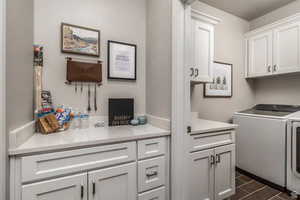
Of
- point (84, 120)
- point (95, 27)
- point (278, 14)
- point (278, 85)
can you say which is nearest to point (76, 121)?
point (84, 120)

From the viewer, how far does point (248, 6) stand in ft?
7.80

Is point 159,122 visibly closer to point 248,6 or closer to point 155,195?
point 155,195

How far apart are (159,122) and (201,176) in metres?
0.67

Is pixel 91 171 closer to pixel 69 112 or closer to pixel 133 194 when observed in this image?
pixel 133 194

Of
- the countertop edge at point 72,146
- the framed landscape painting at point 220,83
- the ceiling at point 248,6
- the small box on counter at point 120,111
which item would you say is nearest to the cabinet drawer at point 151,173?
the countertop edge at point 72,146

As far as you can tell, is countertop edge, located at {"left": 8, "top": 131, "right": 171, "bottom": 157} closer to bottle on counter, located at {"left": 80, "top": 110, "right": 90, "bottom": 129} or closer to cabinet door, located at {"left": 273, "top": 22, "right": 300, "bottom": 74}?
bottle on counter, located at {"left": 80, "top": 110, "right": 90, "bottom": 129}

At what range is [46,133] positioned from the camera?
1.18m

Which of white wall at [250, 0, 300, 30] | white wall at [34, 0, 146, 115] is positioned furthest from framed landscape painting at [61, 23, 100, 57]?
white wall at [250, 0, 300, 30]

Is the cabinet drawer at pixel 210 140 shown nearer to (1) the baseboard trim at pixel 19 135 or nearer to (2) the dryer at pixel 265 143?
(2) the dryer at pixel 265 143

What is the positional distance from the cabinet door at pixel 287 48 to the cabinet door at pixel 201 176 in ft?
6.06

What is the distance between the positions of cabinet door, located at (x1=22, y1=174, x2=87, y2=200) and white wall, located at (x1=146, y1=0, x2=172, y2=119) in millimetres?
838

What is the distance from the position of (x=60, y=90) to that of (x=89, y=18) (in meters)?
0.77

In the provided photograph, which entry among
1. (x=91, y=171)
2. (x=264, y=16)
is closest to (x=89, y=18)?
(x=91, y=171)

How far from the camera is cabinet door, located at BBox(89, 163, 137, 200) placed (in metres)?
1.03
